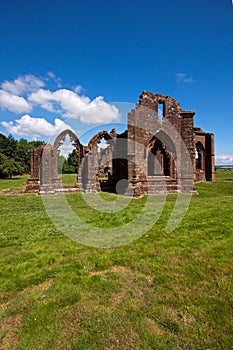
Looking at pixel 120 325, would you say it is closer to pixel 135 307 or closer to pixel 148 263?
pixel 135 307

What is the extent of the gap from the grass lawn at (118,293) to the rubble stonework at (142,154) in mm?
8547

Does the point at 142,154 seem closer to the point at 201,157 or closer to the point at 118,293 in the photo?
the point at 118,293

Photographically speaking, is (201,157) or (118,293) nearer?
(118,293)

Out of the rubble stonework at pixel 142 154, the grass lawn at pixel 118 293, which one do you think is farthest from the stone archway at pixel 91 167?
the grass lawn at pixel 118 293

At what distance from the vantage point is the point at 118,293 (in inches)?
141

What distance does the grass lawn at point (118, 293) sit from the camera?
270 centimetres

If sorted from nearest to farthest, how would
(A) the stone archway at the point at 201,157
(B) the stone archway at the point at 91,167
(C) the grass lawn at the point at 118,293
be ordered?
(C) the grass lawn at the point at 118,293 < (B) the stone archway at the point at 91,167 < (A) the stone archway at the point at 201,157

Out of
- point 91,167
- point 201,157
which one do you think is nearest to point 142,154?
point 91,167

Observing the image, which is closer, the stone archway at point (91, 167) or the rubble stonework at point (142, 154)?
the rubble stonework at point (142, 154)

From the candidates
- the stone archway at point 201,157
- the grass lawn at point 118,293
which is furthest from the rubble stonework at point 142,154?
the stone archway at point 201,157

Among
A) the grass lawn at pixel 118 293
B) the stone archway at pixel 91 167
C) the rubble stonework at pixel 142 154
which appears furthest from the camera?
the stone archway at pixel 91 167

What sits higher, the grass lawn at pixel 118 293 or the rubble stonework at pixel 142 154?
the rubble stonework at pixel 142 154

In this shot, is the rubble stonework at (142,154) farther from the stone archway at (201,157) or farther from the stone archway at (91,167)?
the stone archway at (201,157)

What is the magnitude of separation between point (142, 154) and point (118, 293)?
12.0m
